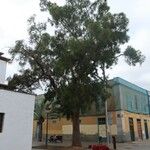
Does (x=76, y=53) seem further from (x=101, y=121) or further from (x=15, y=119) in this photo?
(x=101, y=121)

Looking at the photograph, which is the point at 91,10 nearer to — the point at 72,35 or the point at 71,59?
the point at 72,35

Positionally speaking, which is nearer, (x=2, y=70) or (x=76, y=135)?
(x=2, y=70)

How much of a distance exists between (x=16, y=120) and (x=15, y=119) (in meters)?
0.10

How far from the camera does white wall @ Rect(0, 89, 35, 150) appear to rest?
1727cm

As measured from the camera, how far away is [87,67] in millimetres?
24531

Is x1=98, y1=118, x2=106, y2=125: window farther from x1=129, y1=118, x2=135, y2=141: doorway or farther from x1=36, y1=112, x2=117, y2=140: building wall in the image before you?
x1=129, y1=118, x2=135, y2=141: doorway

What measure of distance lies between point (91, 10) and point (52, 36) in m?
4.67

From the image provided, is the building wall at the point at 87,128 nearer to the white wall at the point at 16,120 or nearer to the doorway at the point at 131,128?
the doorway at the point at 131,128

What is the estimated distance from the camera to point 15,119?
17.9 meters

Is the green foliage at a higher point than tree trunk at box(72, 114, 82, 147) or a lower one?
higher

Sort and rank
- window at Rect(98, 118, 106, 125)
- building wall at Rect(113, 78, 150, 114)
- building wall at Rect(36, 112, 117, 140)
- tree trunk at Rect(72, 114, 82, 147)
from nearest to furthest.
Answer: tree trunk at Rect(72, 114, 82, 147), building wall at Rect(36, 112, 117, 140), building wall at Rect(113, 78, 150, 114), window at Rect(98, 118, 106, 125)

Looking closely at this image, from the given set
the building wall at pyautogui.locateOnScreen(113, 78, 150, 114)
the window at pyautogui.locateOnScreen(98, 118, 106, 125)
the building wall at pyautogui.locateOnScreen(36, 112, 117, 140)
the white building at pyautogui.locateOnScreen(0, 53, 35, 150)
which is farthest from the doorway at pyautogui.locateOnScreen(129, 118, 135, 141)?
the white building at pyautogui.locateOnScreen(0, 53, 35, 150)

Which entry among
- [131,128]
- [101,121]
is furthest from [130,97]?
[101,121]

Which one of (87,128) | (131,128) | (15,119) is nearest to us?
(15,119)
